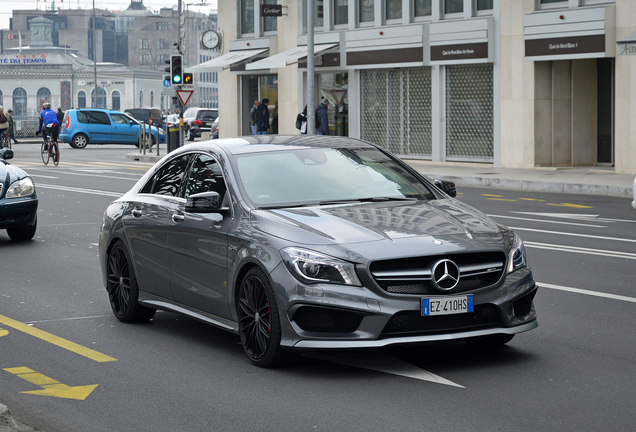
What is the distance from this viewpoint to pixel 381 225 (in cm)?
624

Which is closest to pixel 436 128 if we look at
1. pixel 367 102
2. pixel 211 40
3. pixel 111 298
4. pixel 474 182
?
pixel 367 102

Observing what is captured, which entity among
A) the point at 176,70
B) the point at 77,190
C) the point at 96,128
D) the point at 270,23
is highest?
the point at 270,23

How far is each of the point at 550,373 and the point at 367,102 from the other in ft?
87.6

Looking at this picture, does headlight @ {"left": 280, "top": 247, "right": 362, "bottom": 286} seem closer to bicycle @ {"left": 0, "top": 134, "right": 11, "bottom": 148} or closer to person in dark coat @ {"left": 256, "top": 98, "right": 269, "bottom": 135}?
person in dark coat @ {"left": 256, "top": 98, "right": 269, "bottom": 135}

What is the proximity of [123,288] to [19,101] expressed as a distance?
132 metres

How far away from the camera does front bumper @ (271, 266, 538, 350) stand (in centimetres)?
584

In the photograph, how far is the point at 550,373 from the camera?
6113 mm

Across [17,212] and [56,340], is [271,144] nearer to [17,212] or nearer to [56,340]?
[56,340]

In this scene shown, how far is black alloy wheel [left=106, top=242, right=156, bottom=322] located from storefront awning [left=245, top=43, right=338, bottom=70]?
83.7 feet

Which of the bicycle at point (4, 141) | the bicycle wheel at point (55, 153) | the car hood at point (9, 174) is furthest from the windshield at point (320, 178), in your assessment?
the bicycle at point (4, 141)

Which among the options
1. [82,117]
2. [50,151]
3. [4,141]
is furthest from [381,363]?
[82,117]

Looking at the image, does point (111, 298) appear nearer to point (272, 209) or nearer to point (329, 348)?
point (272, 209)

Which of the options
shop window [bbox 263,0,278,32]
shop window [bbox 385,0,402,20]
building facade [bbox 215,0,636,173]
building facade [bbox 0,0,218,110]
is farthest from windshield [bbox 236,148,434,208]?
building facade [bbox 0,0,218,110]

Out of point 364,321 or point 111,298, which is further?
point 111,298
